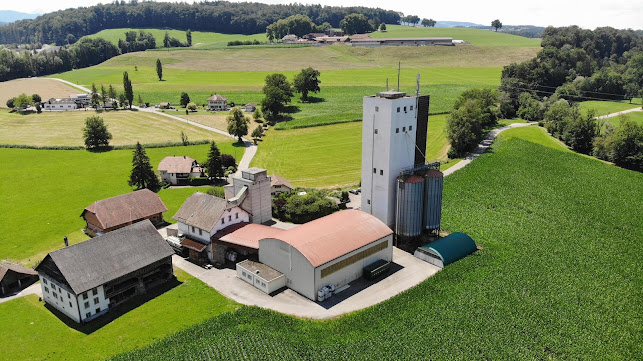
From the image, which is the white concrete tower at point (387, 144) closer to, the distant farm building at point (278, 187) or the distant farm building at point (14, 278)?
the distant farm building at point (278, 187)

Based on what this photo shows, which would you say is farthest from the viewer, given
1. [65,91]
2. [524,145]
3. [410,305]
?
[65,91]

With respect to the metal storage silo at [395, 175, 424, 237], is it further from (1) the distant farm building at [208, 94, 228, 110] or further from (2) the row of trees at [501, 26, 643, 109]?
(1) the distant farm building at [208, 94, 228, 110]

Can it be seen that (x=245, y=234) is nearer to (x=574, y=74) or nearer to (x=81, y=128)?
(x=81, y=128)

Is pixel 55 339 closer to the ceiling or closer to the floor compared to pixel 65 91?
closer to the floor

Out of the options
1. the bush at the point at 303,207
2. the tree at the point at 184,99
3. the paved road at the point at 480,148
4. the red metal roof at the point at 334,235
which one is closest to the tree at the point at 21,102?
the tree at the point at 184,99

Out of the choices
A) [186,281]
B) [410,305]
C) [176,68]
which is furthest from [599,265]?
[176,68]

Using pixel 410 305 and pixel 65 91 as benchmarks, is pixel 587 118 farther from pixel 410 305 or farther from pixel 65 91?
pixel 65 91

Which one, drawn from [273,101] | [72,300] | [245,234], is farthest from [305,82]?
[72,300]

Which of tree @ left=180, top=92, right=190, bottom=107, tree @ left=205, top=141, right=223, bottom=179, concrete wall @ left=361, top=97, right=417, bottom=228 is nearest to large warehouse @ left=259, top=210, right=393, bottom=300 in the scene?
concrete wall @ left=361, top=97, right=417, bottom=228
